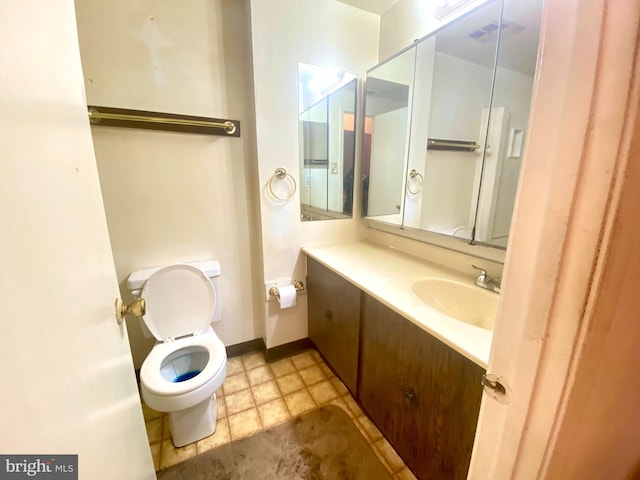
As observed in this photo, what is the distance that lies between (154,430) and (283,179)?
1603 millimetres

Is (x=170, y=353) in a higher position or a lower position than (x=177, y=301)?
lower

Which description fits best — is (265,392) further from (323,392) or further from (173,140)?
(173,140)

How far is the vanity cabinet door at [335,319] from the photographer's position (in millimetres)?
1452

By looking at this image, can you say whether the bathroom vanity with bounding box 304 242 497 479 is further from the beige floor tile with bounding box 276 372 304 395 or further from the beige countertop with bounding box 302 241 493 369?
the beige floor tile with bounding box 276 372 304 395

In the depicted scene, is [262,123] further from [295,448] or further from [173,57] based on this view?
[295,448]

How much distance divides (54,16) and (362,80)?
1.71 m

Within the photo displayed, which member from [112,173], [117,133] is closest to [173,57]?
[117,133]

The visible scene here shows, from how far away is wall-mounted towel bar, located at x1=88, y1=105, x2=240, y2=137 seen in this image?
1.38 m

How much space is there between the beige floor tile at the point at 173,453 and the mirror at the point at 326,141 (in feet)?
4.64

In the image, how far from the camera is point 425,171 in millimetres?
1608

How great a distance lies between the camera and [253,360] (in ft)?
6.54

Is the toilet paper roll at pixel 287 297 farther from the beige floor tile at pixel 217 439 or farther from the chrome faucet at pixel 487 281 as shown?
the chrome faucet at pixel 487 281

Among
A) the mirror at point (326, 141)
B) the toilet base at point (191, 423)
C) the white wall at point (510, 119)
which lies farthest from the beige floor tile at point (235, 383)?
the white wall at point (510, 119)

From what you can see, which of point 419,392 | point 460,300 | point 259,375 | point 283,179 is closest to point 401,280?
point 460,300
